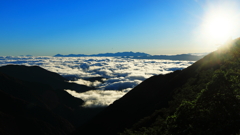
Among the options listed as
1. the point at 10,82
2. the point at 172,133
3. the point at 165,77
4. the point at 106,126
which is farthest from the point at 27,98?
the point at 172,133

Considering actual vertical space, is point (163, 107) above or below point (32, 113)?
above

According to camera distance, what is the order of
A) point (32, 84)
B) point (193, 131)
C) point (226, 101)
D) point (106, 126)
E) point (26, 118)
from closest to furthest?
point (193, 131) < point (226, 101) < point (106, 126) < point (26, 118) < point (32, 84)

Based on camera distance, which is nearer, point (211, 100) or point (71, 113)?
point (211, 100)

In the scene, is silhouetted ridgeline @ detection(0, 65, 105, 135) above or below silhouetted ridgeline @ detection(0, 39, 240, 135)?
below

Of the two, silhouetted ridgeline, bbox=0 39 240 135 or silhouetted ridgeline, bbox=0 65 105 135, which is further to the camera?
silhouetted ridgeline, bbox=0 65 105 135

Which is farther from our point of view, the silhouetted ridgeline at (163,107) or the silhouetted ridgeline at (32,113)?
the silhouetted ridgeline at (32,113)

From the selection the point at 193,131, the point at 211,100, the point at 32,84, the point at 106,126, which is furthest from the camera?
the point at 32,84

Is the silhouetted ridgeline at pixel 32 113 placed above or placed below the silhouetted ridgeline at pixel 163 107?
below

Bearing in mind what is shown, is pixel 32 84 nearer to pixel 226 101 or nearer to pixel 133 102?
pixel 133 102

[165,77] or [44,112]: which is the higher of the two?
[165,77]

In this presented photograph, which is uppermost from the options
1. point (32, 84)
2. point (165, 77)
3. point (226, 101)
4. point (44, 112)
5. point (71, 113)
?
point (226, 101)

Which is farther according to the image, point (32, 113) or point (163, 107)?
point (32, 113)
